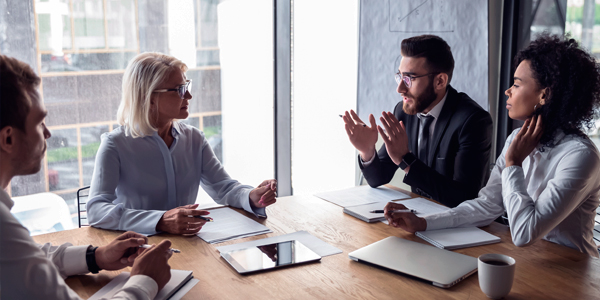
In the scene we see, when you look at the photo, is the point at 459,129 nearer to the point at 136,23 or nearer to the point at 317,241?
the point at 317,241

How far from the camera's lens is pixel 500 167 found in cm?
189

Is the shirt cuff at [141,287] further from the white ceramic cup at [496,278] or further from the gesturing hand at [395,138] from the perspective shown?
the gesturing hand at [395,138]

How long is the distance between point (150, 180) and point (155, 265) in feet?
2.94

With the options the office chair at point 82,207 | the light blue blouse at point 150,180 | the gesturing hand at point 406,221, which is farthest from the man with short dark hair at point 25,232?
the office chair at point 82,207

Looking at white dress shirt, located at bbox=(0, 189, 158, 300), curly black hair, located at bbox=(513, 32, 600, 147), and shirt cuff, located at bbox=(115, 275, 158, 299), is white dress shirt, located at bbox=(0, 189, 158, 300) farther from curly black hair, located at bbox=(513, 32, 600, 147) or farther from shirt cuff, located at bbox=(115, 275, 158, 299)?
curly black hair, located at bbox=(513, 32, 600, 147)

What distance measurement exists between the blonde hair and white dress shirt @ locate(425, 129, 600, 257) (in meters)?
1.25

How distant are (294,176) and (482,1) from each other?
6.74ft

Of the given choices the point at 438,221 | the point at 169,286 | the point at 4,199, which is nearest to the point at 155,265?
the point at 169,286

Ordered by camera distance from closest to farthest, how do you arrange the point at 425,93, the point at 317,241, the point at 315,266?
the point at 315,266
the point at 317,241
the point at 425,93

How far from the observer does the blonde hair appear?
2072 mm

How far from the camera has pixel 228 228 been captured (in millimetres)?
1743

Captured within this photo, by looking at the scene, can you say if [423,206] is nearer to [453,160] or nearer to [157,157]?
[453,160]

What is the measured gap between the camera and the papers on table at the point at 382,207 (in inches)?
71.4

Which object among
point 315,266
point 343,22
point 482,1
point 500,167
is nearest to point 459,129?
point 500,167
